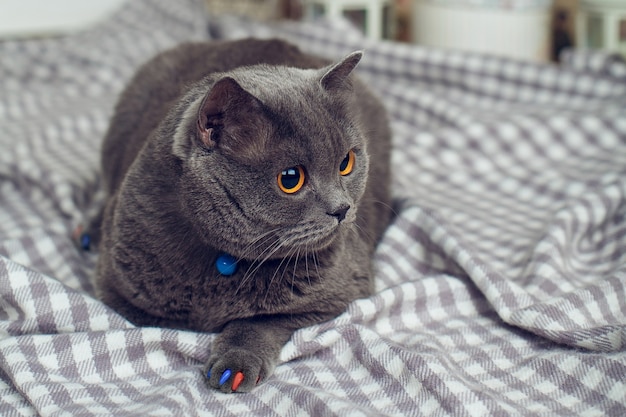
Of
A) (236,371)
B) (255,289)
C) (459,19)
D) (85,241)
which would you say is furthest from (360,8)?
(236,371)

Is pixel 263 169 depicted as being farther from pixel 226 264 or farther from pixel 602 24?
pixel 602 24

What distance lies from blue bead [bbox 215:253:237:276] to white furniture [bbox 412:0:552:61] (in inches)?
72.5

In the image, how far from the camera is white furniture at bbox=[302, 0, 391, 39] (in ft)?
8.66

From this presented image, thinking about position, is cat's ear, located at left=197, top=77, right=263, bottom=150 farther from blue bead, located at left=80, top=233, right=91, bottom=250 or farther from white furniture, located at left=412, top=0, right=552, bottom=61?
white furniture, located at left=412, top=0, right=552, bottom=61

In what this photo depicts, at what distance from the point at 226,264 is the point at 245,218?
12cm

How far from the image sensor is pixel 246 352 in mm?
1000

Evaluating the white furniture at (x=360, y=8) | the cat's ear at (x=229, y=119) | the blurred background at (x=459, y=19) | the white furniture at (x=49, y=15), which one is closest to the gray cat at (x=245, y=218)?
the cat's ear at (x=229, y=119)

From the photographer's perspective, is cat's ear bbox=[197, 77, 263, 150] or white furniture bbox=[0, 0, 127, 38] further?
white furniture bbox=[0, 0, 127, 38]

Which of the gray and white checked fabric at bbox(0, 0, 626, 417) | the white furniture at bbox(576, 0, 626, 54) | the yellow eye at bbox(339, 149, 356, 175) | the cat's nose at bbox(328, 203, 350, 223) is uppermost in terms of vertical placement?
the yellow eye at bbox(339, 149, 356, 175)

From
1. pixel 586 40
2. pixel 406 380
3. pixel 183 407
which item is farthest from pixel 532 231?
pixel 586 40

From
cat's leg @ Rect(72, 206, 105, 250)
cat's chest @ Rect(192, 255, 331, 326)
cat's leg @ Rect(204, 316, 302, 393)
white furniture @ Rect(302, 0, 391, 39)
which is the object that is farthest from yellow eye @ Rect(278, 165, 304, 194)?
white furniture @ Rect(302, 0, 391, 39)

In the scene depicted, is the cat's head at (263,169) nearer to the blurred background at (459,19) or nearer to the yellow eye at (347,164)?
the yellow eye at (347,164)

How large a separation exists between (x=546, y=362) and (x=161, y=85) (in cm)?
90

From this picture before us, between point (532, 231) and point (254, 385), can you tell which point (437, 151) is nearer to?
point (532, 231)
